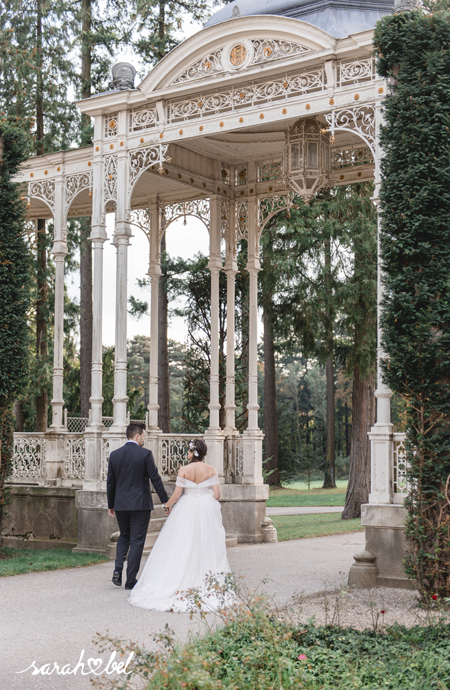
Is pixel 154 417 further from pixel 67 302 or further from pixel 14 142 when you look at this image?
pixel 67 302

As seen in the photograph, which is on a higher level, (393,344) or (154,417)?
(393,344)

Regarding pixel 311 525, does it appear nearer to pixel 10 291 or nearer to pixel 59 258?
pixel 59 258

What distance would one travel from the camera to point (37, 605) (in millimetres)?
6805

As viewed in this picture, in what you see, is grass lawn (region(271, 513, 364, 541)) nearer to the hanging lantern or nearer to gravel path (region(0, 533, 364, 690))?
gravel path (region(0, 533, 364, 690))

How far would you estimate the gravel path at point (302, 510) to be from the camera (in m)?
18.6

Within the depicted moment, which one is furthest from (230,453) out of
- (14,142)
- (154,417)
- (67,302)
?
(67,302)

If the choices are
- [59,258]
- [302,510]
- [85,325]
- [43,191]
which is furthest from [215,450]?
[302,510]

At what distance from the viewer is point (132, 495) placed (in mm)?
7656

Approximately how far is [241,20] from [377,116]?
206 centimetres

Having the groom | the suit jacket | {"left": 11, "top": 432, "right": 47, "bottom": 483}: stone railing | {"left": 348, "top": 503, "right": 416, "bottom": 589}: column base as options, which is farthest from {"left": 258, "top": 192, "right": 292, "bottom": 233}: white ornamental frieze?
{"left": 348, "top": 503, "right": 416, "bottom": 589}: column base

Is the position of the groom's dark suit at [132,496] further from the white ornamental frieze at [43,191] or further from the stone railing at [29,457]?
the white ornamental frieze at [43,191]

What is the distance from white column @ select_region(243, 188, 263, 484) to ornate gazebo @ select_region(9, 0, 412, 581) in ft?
0.08

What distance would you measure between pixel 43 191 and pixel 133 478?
5.74 m

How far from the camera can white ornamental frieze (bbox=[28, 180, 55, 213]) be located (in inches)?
466
